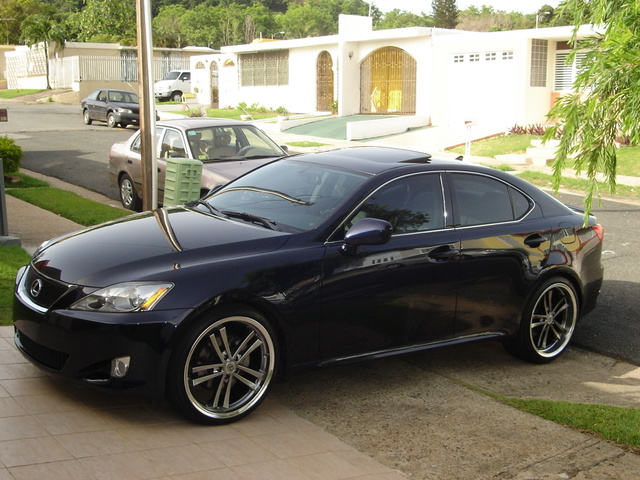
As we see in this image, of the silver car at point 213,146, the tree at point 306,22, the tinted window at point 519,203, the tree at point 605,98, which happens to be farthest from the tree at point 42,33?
the tree at point 306,22

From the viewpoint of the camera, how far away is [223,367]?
489cm

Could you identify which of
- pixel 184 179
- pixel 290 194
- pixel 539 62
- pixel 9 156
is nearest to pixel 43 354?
pixel 290 194

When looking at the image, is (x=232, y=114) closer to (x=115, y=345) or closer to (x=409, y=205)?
(x=409, y=205)

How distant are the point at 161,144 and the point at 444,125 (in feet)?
60.5

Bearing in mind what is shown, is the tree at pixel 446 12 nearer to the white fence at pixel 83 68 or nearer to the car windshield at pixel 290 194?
the white fence at pixel 83 68

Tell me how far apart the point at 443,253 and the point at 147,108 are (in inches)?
261

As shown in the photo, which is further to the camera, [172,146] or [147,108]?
[172,146]

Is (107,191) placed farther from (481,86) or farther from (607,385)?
(481,86)

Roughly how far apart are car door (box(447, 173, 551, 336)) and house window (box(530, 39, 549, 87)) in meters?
21.3

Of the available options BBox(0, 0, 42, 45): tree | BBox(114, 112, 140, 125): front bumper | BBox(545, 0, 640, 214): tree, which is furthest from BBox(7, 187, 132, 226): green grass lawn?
BBox(0, 0, 42, 45): tree

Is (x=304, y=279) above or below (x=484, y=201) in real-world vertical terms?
below

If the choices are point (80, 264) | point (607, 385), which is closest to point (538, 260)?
point (607, 385)

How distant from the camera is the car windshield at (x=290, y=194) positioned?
222 inches

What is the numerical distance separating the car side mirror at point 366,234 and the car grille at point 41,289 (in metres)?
Answer: 1.83
